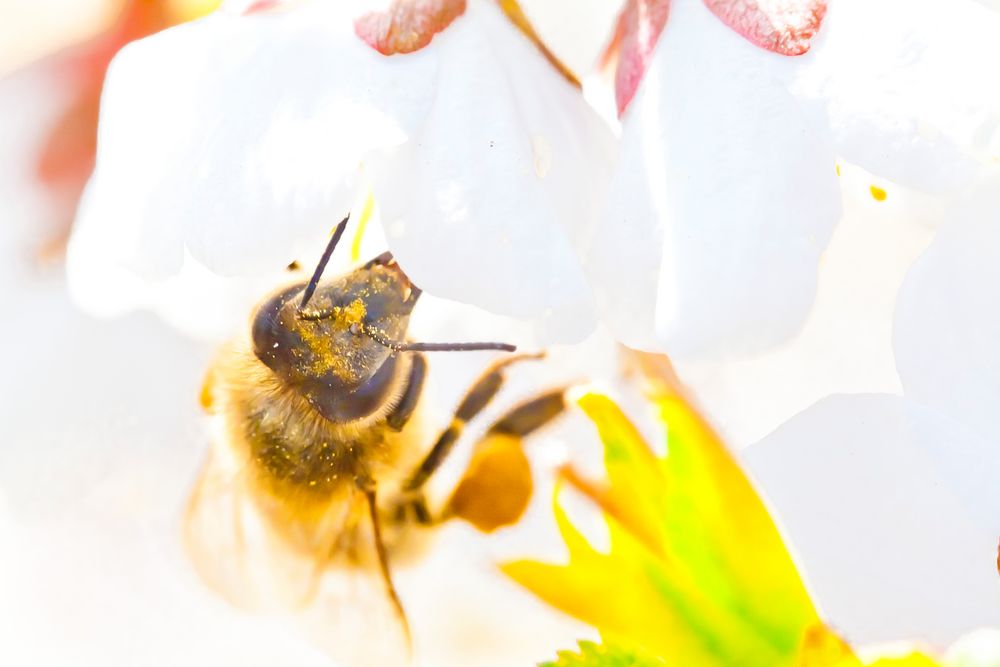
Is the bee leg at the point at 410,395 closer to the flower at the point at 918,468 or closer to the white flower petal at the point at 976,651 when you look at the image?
the flower at the point at 918,468

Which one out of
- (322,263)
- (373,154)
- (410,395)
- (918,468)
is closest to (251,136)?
(373,154)

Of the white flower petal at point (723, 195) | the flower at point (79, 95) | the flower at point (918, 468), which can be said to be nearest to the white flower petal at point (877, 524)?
the flower at point (918, 468)

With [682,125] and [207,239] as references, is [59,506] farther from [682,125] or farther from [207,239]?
[682,125]

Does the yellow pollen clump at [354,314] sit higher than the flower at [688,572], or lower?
higher

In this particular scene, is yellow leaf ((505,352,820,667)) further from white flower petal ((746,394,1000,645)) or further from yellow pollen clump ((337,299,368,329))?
yellow pollen clump ((337,299,368,329))

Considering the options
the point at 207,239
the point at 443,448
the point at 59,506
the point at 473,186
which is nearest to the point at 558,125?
the point at 473,186

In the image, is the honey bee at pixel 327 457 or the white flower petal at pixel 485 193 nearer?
the white flower petal at pixel 485 193

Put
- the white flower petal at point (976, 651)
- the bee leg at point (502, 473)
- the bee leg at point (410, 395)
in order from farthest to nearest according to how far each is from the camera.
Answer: the bee leg at point (502, 473)
the bee leg at point (410, 395)
the white flower petal at point (976, 651)

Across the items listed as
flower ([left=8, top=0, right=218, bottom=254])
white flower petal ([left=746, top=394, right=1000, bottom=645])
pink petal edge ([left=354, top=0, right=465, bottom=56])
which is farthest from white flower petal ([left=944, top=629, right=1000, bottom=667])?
flower ([left=8, top=0, right=218, bottom=254])
